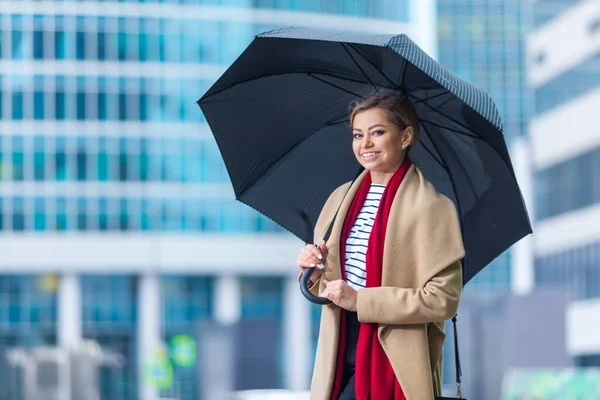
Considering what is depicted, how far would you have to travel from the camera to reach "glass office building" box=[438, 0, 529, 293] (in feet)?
282

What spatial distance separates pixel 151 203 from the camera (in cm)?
6112

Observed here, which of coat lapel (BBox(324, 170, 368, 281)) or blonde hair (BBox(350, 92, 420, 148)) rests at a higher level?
blonde hair (BBox(350, 92, 420, 148))

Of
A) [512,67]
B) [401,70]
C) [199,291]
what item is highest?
[512,67]

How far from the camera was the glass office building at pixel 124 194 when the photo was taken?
60031 millimetres

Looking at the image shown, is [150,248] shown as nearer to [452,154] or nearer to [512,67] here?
[512,67]

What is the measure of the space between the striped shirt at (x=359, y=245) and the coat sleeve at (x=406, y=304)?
0.14 meters

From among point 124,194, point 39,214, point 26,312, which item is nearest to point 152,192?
point 124,194

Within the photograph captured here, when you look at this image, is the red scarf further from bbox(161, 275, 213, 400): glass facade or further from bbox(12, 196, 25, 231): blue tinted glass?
bbox(161, 275, 213, 400): glass facade

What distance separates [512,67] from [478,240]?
272 feet

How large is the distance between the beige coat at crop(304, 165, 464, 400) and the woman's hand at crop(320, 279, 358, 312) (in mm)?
35

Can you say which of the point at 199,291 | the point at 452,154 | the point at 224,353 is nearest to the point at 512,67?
the point at 199,291

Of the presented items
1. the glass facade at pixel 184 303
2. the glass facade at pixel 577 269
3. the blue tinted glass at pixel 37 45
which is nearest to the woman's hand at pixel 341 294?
the glass facade at pixel 577 269

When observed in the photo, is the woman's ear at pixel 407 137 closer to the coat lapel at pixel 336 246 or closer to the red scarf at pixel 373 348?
the red scarf at pixel 373 348

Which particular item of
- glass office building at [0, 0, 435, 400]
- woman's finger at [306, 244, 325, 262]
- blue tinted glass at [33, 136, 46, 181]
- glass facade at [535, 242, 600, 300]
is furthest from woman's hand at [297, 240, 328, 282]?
blue tinted glass at [33, 136, 46, 181]
